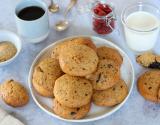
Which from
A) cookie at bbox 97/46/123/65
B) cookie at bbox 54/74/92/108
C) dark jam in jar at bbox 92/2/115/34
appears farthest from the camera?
dark jam in jar at bbox 92/2/115/34

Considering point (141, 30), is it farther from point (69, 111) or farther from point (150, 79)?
point (69, 111)

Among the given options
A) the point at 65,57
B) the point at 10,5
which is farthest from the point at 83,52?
the point at 10,5

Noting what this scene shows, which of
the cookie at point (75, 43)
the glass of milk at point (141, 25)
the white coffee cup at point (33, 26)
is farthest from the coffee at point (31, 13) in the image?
the glass of milk at point (141, 25)

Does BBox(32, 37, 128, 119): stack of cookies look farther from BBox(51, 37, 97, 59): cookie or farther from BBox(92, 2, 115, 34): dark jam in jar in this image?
BBox(92, 2, 115, 34): dark jam in jar

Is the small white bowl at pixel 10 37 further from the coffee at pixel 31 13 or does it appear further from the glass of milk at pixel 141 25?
the glass of milk at pixel 141 25

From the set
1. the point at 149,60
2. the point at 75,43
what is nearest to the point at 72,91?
the point at 75,43

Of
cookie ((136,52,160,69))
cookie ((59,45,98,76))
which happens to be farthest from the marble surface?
cookie ((59,45,98,76))

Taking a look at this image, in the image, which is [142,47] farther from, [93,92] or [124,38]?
[93,92]
